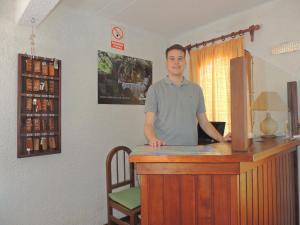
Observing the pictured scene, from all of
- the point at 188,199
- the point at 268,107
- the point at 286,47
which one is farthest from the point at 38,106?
the point at 286,47

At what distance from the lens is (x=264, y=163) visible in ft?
4.27

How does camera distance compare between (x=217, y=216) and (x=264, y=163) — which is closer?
(x=217, y=216)

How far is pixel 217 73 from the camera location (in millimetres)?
2879

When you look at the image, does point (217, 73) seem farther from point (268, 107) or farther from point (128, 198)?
point (128, 198)

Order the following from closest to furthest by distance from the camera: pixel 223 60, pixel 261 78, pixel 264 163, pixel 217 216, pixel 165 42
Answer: pixel 217 216 → pixel 264 163 → pixel 261 78 → pixel 223 60 → pixel 165 42

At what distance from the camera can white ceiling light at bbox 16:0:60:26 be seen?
180 centimetres

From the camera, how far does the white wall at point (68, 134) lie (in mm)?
2101

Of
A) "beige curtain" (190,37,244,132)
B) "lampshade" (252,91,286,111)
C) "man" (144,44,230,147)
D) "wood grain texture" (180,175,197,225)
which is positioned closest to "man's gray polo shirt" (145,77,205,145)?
"man" (144,44,230,147)

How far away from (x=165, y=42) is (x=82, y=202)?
2.51 m

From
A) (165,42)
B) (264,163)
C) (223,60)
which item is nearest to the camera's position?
(264,163)

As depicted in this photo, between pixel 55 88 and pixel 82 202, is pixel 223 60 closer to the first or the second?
pixel 55 88

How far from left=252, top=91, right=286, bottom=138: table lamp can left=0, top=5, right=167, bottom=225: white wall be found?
5.26 feet

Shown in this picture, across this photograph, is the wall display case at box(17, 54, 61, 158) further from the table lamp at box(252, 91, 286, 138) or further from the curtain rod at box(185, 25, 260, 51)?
the table lamp at box(252, 91, 286, 138)

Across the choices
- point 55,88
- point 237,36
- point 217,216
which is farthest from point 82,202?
point 237,36
